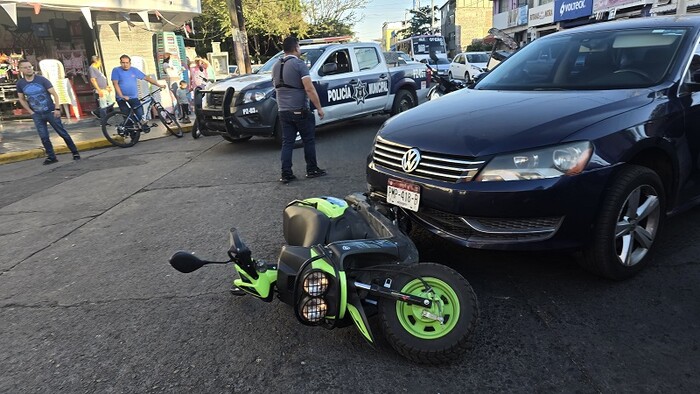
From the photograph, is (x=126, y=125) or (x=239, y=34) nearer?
(x=126, y=125)

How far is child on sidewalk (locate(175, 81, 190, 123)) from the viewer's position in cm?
1339

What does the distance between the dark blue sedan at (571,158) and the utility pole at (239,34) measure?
11.3 metres

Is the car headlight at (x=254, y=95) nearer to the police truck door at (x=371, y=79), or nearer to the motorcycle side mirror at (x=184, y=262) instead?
the police truck door at (x=371, y=79)

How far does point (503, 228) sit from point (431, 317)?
806 millimetres

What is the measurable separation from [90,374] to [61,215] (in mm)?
3656

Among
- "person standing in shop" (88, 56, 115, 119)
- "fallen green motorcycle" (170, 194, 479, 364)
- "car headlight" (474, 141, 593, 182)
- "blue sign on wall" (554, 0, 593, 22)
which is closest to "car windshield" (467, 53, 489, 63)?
"blue sign on wall" (554, 0, 593, 22)

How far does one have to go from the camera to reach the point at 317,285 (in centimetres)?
238

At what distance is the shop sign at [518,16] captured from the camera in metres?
40.4

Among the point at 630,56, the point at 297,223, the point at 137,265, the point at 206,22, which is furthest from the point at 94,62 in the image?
the point at 206,22

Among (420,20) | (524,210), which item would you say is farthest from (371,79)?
(420,20)

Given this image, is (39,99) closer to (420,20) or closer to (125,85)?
(125,85)

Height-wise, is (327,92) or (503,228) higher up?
(327,92)

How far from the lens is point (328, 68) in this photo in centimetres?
820

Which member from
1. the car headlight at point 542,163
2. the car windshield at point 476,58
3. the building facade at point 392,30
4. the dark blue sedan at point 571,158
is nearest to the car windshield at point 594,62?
the dark blue sedan at point 571,158
